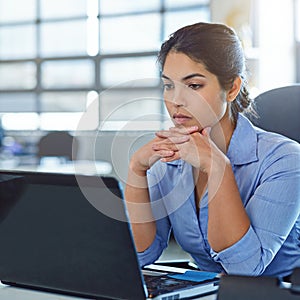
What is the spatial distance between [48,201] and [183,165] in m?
0.69

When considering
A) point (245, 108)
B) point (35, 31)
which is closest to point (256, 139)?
point (245, 108)

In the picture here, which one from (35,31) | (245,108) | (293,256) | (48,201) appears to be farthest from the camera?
(35,31)

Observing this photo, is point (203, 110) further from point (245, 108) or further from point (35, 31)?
point (35, 31)

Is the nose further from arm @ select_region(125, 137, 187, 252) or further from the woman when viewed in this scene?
arm @ select_region(125, 137, 187, 252)

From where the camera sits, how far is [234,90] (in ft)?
5.20

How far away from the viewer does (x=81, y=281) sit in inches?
38.1

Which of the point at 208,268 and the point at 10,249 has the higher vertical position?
the point at 10,249

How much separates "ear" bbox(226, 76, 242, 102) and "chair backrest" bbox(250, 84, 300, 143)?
169 millimetres

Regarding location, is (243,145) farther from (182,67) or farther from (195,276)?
(195,276)

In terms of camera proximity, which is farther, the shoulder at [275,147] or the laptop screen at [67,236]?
the shoulder at [275,147]

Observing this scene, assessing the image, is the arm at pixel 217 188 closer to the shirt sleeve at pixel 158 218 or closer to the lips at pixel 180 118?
the lips at pixel 180 118

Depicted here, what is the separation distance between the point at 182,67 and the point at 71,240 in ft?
2.14

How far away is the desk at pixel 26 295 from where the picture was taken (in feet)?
3.30

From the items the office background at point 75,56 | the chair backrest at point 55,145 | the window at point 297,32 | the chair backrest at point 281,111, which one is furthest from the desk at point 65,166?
the chair backrest at point 281,111
